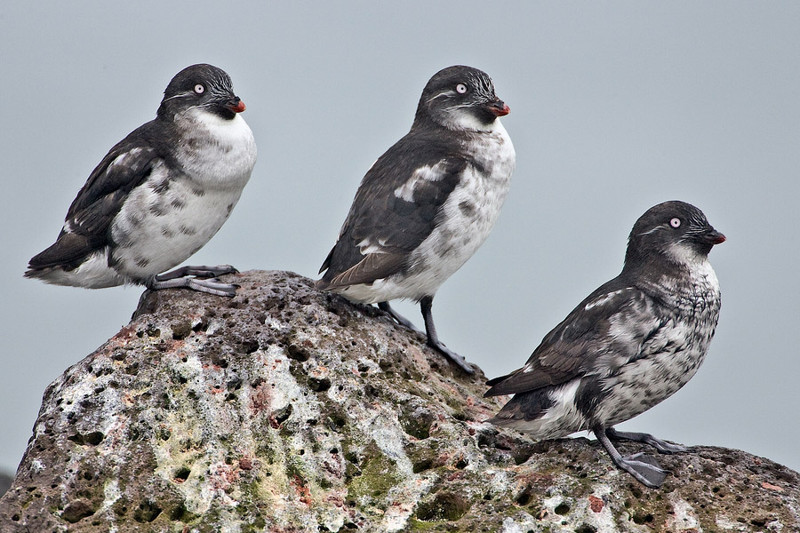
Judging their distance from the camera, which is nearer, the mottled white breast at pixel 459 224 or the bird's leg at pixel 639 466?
the bird's leg at pixel 639 466

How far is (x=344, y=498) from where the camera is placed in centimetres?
750

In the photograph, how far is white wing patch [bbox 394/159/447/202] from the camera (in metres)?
9.09

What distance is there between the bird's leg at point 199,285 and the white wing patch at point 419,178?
170cm

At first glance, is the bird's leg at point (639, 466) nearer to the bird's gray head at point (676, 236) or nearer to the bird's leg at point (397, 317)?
the bird's gray head at point (676, 236)

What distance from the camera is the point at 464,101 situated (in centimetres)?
953

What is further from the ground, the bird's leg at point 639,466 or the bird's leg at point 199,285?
the bird's leg at point 199,285

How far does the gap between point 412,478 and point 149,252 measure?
345cm

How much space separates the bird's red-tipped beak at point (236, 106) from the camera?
945cm

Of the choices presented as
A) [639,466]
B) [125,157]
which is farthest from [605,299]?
[125,157]

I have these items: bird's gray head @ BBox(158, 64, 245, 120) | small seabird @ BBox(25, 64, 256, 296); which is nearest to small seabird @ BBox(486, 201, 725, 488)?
small seabird @ BBox(25, 64, 256, 296)

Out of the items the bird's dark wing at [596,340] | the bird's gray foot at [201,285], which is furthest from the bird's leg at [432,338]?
the bird's gray foot at [201,285]

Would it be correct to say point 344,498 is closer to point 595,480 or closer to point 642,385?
point 595,480

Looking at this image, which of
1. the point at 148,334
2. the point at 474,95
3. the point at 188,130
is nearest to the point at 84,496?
the point at 148,334

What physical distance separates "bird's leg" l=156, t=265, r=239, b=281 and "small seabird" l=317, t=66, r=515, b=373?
35.9 inches
